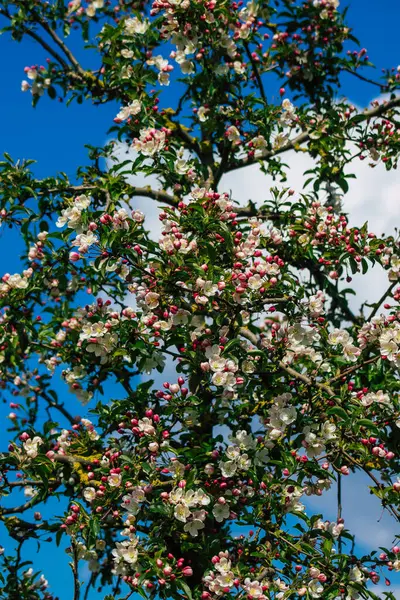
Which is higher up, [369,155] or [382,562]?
[369,155]

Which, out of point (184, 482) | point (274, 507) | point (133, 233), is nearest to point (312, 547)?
point (274, 507)

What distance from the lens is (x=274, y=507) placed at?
383cm

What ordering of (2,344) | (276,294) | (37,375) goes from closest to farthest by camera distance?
(276,294) < (2,344) < (37,375)

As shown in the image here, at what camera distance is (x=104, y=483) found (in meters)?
4.00

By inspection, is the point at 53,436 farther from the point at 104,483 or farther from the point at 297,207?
the point at 297,207

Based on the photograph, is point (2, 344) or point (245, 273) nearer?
point (245, 273)

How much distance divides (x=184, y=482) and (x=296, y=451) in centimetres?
64

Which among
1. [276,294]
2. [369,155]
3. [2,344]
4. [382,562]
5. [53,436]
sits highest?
[369,155]

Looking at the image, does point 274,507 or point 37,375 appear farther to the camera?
point 37,375

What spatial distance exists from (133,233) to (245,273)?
631mm

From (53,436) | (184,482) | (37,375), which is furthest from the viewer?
(37,375)

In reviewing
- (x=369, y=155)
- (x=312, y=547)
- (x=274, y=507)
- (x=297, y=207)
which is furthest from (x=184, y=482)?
(x=369, y=155)

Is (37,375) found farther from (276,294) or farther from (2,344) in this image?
(276,294)

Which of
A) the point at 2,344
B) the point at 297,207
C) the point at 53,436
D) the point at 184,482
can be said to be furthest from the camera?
the point at 2,344
